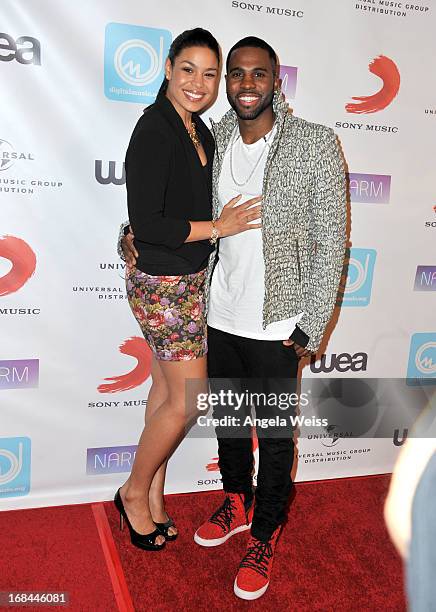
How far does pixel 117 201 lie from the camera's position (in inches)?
100.0

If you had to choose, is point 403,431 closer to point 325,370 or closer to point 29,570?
point 325,370

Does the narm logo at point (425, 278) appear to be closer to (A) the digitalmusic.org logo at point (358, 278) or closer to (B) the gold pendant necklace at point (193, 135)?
(A) the digitalmusic.org logo at point (358, 278)

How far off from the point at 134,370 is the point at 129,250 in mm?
750

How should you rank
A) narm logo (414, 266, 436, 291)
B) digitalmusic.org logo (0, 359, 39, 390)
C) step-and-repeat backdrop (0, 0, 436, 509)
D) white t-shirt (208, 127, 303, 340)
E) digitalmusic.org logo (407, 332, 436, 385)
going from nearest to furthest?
white t-shirt (208, 127, 303, 340) → step-and-repeat backdrop (0, 0, 436, 509) → digitalmusic.org logo (0, 359, 39, 390) → narm logo (414, 266, 436, 291) → digitalmusic.org logo (407, 332, 436, 385)

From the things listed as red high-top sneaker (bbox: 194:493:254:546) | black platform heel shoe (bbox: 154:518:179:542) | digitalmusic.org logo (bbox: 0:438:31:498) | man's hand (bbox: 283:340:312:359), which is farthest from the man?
digitalmusic.org logo (bbox: 0:438:31:498)

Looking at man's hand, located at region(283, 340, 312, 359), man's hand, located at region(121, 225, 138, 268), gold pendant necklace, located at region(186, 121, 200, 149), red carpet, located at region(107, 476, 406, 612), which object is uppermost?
gold pendant necklace, located at region(186, 121, 200, 149)

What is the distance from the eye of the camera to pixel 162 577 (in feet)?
7.52

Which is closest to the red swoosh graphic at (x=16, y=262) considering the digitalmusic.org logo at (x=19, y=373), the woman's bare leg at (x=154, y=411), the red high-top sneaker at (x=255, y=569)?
the digitalmusic.org logo at (x=19, y=373)

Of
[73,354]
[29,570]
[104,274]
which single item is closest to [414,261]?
[104,274]

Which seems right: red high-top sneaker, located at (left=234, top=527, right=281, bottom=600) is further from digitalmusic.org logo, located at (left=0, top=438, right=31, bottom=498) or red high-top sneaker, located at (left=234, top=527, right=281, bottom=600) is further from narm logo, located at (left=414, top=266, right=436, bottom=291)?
narm logo, located at (left=414, top=266, right=436, bottom=291)

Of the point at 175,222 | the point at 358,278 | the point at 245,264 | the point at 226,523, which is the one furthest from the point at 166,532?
the point at 358,278

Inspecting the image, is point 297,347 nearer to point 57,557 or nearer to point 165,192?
point 165,192

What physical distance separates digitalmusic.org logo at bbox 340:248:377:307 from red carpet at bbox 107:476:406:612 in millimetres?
999

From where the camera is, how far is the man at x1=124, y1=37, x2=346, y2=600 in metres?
2.04
